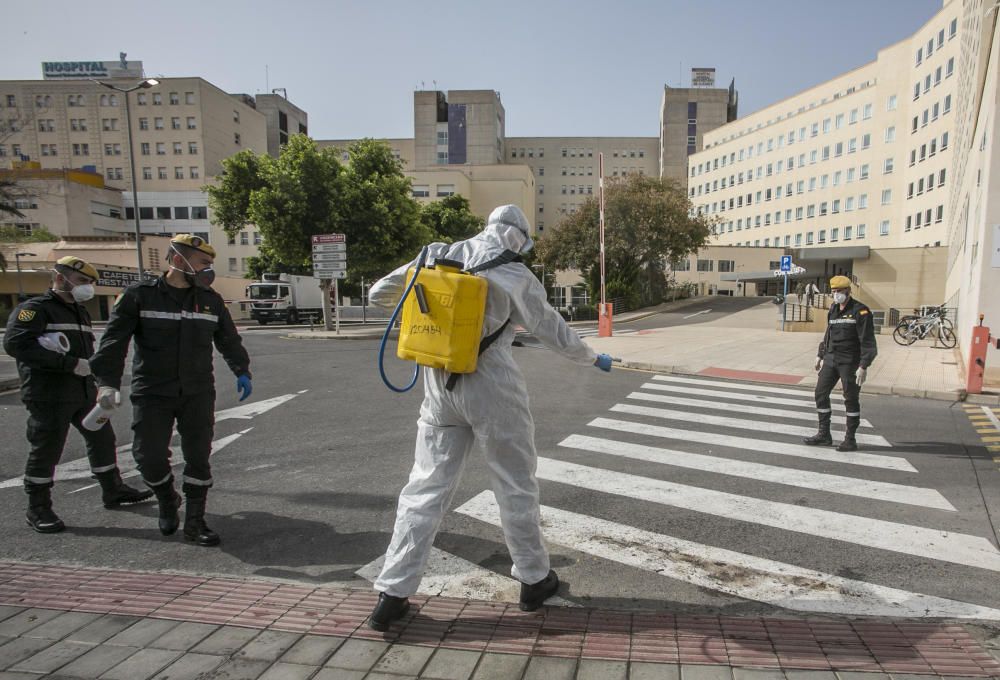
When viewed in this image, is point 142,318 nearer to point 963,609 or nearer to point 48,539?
point 48,539

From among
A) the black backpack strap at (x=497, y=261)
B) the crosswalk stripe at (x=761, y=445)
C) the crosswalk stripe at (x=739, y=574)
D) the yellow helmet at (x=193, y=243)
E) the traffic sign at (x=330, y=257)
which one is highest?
the traffic sign at (x=330, y=257)

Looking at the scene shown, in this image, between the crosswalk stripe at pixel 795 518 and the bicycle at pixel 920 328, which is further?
the bicycle at pixel 920 328

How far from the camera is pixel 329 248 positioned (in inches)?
839

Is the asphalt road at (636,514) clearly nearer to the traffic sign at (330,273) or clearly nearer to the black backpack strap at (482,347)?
the black backpack strap at (482,347)

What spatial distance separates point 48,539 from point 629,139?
356 ft

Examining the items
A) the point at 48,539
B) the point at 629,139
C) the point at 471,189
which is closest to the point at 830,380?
the point at 48,539

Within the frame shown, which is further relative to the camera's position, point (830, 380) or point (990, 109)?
point (990, 109)

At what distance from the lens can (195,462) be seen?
381cm

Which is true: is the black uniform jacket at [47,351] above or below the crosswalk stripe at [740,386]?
above

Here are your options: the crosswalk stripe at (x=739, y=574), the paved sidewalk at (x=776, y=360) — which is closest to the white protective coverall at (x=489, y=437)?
the crosswalk stripe at (x=739, y=574)

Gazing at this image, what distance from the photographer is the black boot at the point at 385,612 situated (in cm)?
268

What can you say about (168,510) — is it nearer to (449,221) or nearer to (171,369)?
(171,369)

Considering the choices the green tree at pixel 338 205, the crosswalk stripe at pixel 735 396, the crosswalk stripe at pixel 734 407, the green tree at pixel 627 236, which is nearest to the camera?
the crosswalk stripe at pixel 734 407

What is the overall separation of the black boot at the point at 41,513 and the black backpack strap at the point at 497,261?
3559 mm
